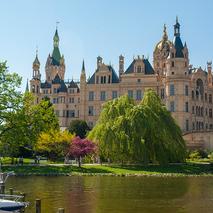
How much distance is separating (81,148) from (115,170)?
20.8 ft

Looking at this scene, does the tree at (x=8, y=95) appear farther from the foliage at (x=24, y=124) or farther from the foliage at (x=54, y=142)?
the foliage at (x=54, y=142)

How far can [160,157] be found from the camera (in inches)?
2015

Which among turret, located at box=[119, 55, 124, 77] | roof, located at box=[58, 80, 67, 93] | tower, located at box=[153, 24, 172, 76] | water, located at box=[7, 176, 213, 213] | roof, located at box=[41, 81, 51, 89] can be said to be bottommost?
water, located at box=[7, 176, 213, 213]

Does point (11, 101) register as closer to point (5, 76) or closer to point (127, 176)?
point (5, 76)

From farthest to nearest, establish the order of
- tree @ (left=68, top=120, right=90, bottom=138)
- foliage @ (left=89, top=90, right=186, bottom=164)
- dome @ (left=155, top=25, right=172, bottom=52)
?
dome @ (left=155, top=25, right=172, bottom=52) → tree @ (left=68, top=120, right=90, bottom=138) → foliage @ (left=89, top=90, right=186, bottom=164)

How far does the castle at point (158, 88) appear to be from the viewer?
78.4 m

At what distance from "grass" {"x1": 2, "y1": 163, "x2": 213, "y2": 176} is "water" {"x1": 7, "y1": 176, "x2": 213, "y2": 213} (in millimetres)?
10498

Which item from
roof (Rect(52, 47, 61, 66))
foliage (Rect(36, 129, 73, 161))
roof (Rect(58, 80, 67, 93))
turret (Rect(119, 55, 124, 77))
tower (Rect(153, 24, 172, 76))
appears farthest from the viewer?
roof (Rect(52, 47, 61, 66))

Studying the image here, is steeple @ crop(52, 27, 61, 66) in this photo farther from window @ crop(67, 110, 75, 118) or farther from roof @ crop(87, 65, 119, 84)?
roof @ crop(87, 65, 119, 84)

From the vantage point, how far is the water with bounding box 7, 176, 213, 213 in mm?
23938

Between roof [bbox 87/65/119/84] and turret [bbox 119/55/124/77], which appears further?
turret [bbox 119/55/124/77]

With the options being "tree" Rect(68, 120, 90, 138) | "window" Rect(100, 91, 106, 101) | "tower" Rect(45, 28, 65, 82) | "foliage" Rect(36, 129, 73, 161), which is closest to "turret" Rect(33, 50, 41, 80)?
"tower" Rect(45, 28, 65, 82)

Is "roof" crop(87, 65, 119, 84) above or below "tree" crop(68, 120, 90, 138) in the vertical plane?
above

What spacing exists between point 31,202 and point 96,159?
32.2 m
